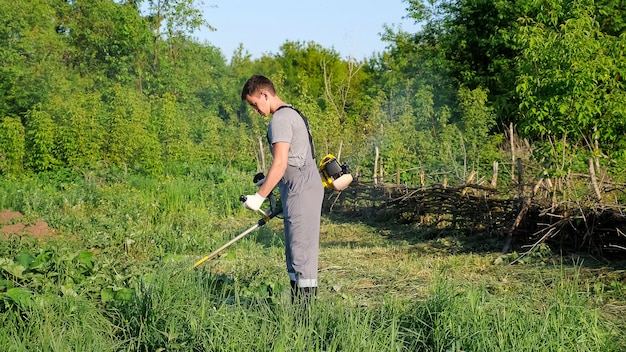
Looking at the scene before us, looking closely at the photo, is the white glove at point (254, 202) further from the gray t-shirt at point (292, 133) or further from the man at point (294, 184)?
the gray t-shirt at point (292, 133)

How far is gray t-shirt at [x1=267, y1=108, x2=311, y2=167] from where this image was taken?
4844 millimetres

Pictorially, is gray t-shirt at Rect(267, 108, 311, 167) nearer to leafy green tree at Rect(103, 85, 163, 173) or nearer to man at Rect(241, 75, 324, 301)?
man at Rect(241, 75, 324, 301)

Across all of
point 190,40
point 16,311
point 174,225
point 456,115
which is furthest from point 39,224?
point 190,40

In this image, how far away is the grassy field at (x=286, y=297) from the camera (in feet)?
13.1

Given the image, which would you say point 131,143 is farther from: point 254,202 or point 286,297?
point 286,297

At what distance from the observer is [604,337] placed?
424 centimetres

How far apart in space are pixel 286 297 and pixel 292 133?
1.07 metres

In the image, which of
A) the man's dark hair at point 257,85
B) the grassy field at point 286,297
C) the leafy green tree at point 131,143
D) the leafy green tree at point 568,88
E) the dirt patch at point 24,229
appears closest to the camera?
the grassy field at point 286,297

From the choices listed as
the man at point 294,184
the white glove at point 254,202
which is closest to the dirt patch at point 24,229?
the white glove at point 254,202

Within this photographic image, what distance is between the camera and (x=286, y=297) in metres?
4.45

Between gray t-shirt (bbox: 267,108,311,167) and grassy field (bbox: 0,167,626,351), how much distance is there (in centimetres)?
87

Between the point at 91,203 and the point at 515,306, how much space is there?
8.61 meters

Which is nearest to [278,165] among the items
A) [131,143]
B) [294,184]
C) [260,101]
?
[294,184]

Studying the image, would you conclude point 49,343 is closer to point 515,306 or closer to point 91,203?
point 515,306
